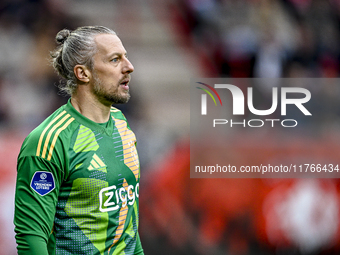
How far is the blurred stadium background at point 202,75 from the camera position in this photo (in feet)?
8.63

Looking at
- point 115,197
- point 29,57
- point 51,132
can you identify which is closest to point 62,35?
point 51,132

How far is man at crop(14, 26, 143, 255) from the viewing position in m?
1.19

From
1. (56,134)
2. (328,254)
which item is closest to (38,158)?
(56,134)

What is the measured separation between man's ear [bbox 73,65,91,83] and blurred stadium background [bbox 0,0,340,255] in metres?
1.22

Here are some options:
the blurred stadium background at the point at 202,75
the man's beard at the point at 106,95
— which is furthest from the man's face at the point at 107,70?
the blurred stadium background at the point at 202,75

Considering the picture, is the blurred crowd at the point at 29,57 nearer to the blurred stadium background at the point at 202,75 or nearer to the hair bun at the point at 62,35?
the blurred stadium background at the point at 202,75

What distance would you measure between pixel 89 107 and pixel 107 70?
0.16 m

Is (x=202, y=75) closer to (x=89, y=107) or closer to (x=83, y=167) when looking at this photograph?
(x=89, y=107)

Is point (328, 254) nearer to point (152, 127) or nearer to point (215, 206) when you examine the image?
point (215, 206)

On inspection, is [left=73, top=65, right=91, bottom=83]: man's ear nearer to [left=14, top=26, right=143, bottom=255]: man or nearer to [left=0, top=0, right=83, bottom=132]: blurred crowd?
[left=14, top=26, right=143, bottom=255]: man

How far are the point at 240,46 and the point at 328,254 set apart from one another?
1667 mm

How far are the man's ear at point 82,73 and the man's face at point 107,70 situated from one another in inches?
0.9

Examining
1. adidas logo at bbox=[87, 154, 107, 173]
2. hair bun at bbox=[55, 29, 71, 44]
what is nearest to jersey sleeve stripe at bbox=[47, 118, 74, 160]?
adidas logo at bbox=[87, 154, 107, 173]

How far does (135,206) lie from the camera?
1503mm
